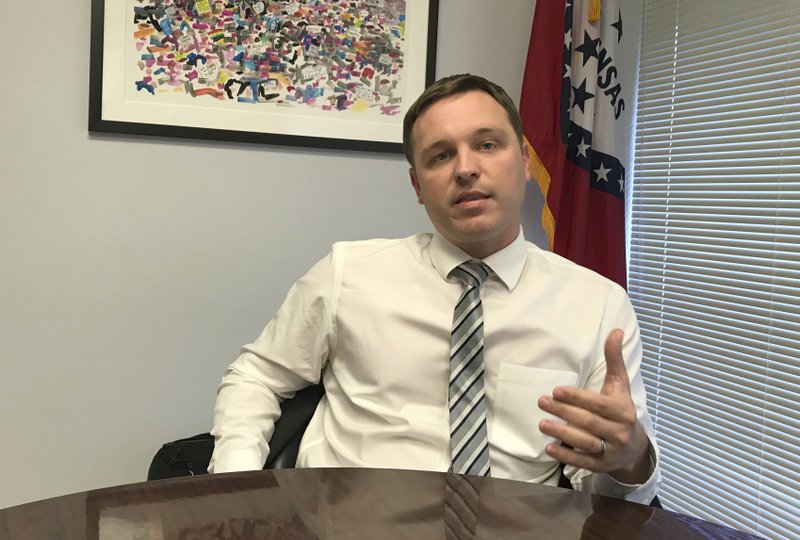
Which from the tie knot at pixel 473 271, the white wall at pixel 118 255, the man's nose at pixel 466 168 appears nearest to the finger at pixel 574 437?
the tie knot at pixel 473 271

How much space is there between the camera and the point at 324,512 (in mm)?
865

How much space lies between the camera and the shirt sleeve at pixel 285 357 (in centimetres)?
143

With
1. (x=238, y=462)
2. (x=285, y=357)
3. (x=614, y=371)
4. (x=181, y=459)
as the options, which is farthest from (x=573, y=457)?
(x=181, y=459)

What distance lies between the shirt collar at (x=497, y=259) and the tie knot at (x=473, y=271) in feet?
0.04

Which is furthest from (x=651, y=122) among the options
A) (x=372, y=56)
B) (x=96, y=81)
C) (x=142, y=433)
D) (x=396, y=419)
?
(x=142, y=433)

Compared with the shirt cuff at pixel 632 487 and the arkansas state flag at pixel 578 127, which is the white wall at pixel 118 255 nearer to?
the arkansas state flag at pixel 578 127

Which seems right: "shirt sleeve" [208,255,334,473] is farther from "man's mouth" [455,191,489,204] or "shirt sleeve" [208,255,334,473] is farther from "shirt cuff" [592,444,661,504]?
"shirt cuff" [592,444,661,504]

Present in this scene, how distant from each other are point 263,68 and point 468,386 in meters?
1.31

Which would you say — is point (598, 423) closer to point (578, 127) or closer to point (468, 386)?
point (468, 386)

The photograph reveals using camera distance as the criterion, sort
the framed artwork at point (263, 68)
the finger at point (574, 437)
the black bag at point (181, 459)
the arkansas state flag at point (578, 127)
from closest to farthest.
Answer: the finger at point (574, 437), the black bag at point (181, 459), the framed artwork at point (263, 68), the arkansas state flag at point (578, 127)

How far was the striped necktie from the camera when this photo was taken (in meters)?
1.34

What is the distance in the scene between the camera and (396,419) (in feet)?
4.66

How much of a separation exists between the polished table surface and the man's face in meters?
0.62

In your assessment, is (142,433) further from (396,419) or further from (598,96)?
(598,96)
